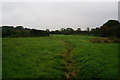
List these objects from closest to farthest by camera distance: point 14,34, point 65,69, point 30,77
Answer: point 30,77 → point 65,69 → point 14,34

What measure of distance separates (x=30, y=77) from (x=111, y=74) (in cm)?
497

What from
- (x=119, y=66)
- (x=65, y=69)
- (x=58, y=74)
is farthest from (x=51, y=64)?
(x=119, y=66)

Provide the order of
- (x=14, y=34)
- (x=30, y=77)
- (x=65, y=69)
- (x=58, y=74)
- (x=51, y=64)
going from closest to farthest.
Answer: (x=30, y=77)
(x=58, y=74)
(x=65, y=69)
(x=51, y=64)
(x=14, y=34)

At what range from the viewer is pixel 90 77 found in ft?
27.6

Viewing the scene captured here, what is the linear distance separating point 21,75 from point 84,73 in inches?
154

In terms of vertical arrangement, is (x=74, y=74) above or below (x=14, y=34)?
below

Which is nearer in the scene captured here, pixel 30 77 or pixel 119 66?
pixel 30 77

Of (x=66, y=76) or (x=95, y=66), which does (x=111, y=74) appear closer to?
(x=95, y=66)

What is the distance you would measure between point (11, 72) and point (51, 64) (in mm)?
3126

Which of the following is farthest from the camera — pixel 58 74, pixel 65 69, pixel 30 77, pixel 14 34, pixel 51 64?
pixel 14 34

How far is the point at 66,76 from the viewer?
8523 millimetres

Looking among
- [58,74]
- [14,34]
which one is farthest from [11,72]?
[14,34]

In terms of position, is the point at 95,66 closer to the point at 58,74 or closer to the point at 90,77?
the point at 90,77

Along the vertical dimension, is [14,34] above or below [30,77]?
above
